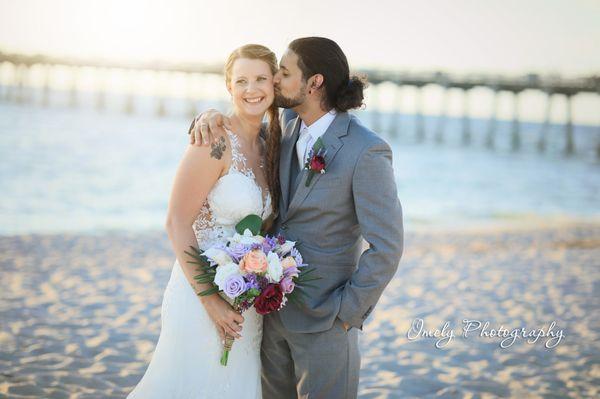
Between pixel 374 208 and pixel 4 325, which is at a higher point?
pixel 374 208

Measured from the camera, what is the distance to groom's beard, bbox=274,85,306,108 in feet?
12.0

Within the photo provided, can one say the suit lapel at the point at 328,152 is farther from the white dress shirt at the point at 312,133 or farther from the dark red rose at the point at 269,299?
the dark red rose at the point at 269,299

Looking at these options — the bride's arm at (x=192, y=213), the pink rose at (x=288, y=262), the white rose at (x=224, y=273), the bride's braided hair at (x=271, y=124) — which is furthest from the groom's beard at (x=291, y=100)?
the white rose at (x=224, y=273)

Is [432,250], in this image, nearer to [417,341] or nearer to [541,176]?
[417,341]

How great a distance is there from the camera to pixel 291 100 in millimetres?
3684

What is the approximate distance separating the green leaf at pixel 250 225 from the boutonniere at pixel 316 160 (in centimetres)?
34

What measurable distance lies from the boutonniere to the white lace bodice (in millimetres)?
334

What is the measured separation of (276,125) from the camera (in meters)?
3.89

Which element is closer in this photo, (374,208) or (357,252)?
(374,208)

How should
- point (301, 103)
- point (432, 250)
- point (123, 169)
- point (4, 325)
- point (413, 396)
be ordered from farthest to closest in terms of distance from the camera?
point (123, 169), point (432, 250), point (4, 325), point (413, 396), point (301, 103)

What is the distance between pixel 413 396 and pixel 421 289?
3494mm

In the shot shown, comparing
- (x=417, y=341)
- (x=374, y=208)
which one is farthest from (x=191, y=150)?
(x=417, y=341)

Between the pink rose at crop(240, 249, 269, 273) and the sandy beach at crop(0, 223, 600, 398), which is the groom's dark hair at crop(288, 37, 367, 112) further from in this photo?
the sandy beach at crop(0, 223, 600, 398)

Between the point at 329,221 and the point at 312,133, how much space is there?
0.54 metres
